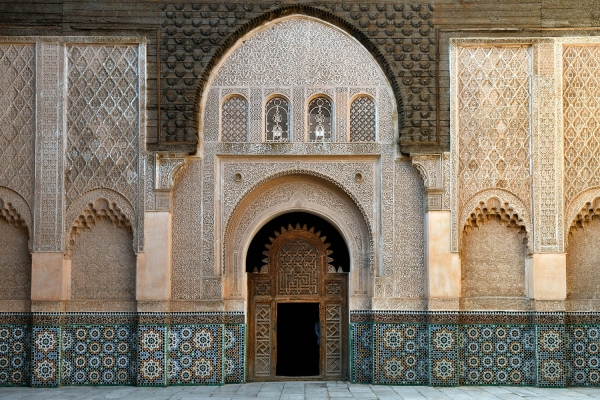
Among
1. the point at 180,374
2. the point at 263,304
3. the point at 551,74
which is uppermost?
the point at 551,74

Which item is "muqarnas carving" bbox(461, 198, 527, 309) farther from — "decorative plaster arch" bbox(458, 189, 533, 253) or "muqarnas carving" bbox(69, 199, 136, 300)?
"muqarnas carving" bbox(69, 199, 136, 300)

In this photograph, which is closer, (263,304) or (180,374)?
(180,374)

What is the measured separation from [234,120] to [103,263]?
2186 millimetres

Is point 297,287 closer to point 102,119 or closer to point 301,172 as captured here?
point 301,172

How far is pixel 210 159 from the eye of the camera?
8.80 m

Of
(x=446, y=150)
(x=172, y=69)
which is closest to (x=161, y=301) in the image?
(x=172, y=69)

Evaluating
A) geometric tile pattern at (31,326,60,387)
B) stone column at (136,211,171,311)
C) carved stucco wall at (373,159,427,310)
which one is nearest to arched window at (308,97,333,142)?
carved stucco wall at (373,159,427,310)

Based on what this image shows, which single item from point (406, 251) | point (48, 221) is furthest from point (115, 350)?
point (406, 251)

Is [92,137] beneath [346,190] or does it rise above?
above

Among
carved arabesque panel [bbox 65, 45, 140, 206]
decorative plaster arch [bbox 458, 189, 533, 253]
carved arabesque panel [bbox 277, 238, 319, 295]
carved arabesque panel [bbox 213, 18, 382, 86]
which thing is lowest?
carved arabesque panel [bbox 277, 238, 319, 295]

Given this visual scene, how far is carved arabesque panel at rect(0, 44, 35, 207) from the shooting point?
28.4ft

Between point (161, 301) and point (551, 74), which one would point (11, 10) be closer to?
point (161, 301)

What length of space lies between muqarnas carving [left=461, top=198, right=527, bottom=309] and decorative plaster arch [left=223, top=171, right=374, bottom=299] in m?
1.12

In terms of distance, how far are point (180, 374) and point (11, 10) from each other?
14.7 ft
